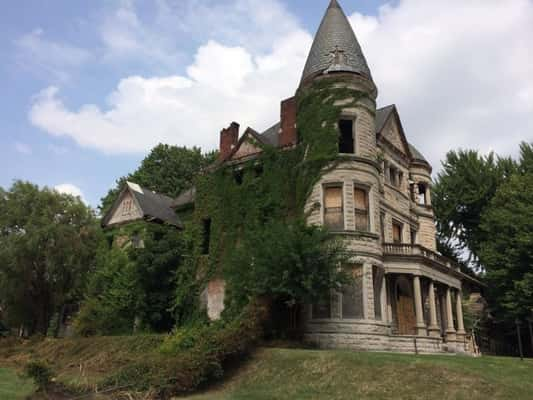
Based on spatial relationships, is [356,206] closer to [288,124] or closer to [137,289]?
[288,124]

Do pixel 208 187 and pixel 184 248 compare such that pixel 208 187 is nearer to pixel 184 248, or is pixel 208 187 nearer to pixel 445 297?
pixel 184 248

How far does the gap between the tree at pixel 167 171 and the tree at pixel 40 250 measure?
1485 cm

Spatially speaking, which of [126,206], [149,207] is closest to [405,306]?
[149,207]

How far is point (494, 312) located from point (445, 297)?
10636 mm

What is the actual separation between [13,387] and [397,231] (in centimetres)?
2329

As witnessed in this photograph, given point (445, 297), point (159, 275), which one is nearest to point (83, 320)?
point (159, 275)

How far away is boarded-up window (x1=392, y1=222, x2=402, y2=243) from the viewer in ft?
104

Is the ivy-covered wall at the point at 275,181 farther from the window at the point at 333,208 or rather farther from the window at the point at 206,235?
the window at the point at 333,208

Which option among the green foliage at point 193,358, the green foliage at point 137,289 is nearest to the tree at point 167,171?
the green foliage at point 137,289

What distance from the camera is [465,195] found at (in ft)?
150

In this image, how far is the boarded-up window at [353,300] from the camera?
2395 cm

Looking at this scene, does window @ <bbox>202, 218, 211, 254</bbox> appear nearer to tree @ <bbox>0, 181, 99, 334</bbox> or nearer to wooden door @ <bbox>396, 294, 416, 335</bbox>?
tree @ <bbox>0, 181, 99, 334</bbox>

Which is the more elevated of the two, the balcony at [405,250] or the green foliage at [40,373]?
the balcony at [405,250]

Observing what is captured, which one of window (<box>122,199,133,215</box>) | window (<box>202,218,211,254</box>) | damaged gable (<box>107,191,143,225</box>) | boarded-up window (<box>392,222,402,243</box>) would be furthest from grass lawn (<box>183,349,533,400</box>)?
window (<box>122,199,133,215</box>)
